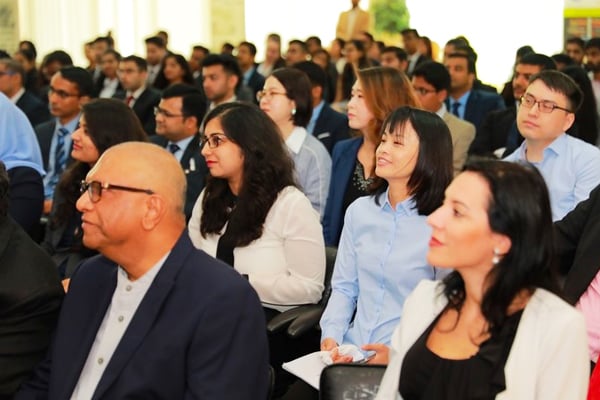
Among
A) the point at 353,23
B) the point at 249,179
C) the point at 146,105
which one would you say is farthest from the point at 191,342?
the point at 353,23

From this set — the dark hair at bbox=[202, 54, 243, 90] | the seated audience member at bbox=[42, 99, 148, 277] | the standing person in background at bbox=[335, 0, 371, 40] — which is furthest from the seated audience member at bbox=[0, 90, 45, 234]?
the standing person in background at bbox=[335, 0, 371, 40]

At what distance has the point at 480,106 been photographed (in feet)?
23.5

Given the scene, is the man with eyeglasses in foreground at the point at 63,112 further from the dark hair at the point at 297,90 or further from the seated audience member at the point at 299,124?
the dark hair at the point at 297,90

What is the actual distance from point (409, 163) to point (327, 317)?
60 centimetres

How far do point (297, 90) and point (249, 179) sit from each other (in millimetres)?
1735

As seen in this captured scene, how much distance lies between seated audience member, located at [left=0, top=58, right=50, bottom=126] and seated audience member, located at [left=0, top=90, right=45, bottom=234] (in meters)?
3.29

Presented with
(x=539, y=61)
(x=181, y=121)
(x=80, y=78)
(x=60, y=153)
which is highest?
(x=539, y=61)

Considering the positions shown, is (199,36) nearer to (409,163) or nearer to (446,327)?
(409,163)

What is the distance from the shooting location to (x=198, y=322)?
2.14 metres

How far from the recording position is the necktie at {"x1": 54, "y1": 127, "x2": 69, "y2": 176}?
225 inches

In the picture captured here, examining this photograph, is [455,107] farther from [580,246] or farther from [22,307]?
[22,307]

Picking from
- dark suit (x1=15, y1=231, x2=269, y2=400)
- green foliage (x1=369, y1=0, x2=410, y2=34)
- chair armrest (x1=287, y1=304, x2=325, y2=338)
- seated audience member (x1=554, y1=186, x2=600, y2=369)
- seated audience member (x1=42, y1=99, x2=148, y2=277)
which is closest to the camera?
dark suit (x1=15, y1=231, x2=269, y2=400)

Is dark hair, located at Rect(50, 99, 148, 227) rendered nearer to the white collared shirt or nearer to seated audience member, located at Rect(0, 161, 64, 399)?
seated audience member, located at Rect(0, 161, 64, 399)

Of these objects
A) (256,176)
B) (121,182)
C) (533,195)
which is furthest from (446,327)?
(256,176)
